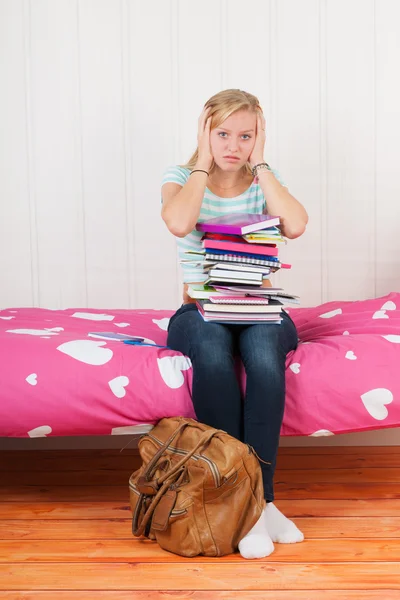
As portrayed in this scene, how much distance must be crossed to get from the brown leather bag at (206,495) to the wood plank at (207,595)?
155 millimetres

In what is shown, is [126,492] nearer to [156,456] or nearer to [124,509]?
[124,509]

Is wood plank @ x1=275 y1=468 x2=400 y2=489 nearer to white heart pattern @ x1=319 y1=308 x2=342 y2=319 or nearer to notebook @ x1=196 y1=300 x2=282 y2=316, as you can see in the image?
white heart pattern @ x1=319 y1=308 x2=342 y2=319

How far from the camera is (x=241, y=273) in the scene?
5.32 ft

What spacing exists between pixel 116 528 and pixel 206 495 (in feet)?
1.01

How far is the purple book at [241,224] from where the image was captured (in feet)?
5.32

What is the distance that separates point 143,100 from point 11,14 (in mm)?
632

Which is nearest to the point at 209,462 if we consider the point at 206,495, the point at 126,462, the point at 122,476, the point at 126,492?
the point at 206,495

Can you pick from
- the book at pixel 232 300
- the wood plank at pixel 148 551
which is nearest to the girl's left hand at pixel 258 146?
the book at pixel 232 300

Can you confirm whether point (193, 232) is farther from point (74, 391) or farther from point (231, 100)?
point (74, 391)

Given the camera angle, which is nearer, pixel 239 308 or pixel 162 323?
pixel 239 308

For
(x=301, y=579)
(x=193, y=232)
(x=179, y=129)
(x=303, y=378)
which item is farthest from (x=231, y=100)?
(x=301, y=579)

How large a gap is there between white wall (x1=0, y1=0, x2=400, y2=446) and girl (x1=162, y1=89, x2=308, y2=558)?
2.84 ft

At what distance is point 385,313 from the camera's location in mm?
2096

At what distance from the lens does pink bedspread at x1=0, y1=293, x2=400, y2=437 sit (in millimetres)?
1617
